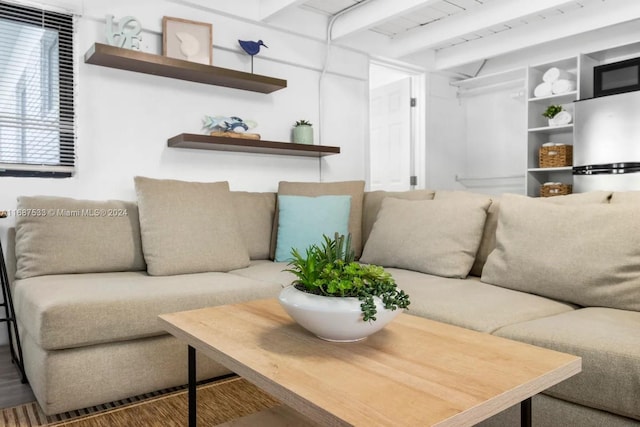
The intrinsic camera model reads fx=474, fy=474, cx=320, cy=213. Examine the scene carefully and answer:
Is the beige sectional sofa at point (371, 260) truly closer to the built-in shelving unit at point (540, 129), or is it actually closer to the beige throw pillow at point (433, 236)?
the beige throw pillow at point (433, 236)

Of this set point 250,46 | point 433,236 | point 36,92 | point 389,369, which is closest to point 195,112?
point 250,46

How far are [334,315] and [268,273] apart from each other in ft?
4.53

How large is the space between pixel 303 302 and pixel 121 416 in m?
1.06

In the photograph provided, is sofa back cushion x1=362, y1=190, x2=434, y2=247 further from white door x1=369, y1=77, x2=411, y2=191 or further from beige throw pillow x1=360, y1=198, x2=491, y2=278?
white door x1=369, y1=77, x2=411, y2=191

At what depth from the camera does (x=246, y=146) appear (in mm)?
3170

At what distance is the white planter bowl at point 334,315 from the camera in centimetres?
112

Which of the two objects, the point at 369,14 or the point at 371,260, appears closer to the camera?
the point at 371,260

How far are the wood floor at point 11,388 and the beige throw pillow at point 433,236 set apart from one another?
67.4 inches

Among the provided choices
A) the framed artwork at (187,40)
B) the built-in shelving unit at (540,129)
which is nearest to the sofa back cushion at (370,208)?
the framed artwork at (187,40)

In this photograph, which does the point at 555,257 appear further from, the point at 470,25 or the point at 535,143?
the point at 535,143

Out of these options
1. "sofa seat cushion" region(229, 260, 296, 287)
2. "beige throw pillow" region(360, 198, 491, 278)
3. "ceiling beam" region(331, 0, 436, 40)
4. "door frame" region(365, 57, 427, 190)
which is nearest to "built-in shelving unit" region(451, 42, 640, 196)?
"door frame" region(365, 57, 427, 190)

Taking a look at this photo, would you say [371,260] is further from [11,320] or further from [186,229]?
[11,320]

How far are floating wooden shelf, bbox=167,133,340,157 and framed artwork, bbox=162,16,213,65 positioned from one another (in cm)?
54

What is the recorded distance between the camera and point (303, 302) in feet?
3.80
